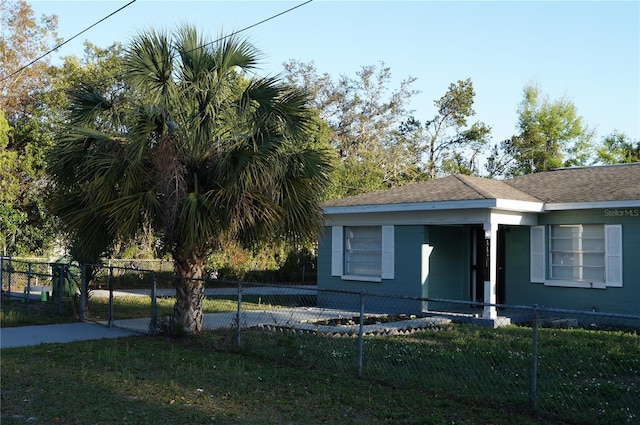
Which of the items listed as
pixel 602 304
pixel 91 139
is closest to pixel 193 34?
pixel 91 139

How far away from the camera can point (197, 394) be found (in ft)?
25.3

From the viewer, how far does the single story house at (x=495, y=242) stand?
15.3 meters

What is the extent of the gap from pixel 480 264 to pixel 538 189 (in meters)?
2.62

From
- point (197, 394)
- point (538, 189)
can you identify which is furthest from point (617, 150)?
point (197, 394)

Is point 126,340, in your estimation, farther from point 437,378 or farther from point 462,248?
point 462,248

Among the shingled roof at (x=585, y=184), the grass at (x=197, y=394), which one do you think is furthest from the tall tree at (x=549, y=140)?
the grass at (x=197, y=394)

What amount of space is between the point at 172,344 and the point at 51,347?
1.93 meters

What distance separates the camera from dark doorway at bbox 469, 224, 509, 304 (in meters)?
17.8

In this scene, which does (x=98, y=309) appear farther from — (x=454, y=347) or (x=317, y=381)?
(x=317, y=381)

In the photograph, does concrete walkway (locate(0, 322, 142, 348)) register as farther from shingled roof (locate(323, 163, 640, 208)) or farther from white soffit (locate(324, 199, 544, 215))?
shingled roof (locate(323, 163, 640, 208))

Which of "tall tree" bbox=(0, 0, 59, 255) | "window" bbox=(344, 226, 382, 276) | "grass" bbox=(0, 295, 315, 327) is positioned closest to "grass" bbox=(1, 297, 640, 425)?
"grass" bbox=(0, 295, 315, 327)

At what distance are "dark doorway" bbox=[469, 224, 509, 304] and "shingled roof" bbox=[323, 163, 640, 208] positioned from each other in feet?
4.49

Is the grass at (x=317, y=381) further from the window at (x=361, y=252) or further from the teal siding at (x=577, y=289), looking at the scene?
the window at (x=361, y=252)

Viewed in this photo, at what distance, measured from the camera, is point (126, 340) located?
11492 millimetres
